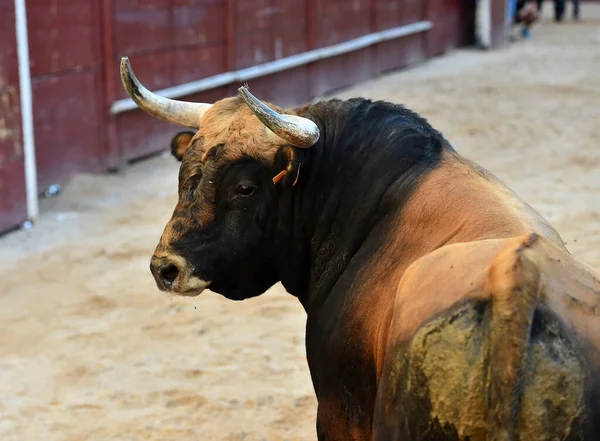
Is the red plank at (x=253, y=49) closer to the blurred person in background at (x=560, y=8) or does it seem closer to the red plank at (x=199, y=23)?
the red plank at (x=199, y=23)

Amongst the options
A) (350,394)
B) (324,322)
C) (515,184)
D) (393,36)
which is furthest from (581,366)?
(393,36)

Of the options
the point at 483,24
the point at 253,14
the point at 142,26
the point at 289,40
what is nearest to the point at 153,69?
the point at 142,26

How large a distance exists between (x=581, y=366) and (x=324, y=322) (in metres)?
0.89

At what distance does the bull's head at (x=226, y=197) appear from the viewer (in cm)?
265

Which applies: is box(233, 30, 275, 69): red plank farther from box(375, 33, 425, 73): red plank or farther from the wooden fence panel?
box(375, 33, 425, 73): red plank

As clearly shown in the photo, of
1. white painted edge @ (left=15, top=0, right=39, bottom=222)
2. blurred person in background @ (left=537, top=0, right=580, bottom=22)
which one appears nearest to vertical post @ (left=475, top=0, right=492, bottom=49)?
blurred person in background @ (left=537, top=0, right=580, bottom=22)

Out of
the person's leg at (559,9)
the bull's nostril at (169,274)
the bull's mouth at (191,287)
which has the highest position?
the bull's nostril at (169,274)

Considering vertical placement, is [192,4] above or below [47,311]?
above

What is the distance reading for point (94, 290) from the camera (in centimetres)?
528

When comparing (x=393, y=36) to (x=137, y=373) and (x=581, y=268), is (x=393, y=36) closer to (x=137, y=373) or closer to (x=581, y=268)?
(x=137, y=373)

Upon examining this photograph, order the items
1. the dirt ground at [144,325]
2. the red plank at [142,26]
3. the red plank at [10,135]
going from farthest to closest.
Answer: the red plank at [142,26]
the red plank at [10,135]
the dirt ground at [144,325]

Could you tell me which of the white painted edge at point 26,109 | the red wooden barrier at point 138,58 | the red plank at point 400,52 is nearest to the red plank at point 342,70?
the red wooden barrier at point 138,58

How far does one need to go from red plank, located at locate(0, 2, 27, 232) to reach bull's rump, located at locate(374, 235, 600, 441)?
4753 millimetres

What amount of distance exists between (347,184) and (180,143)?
0.64 meters
